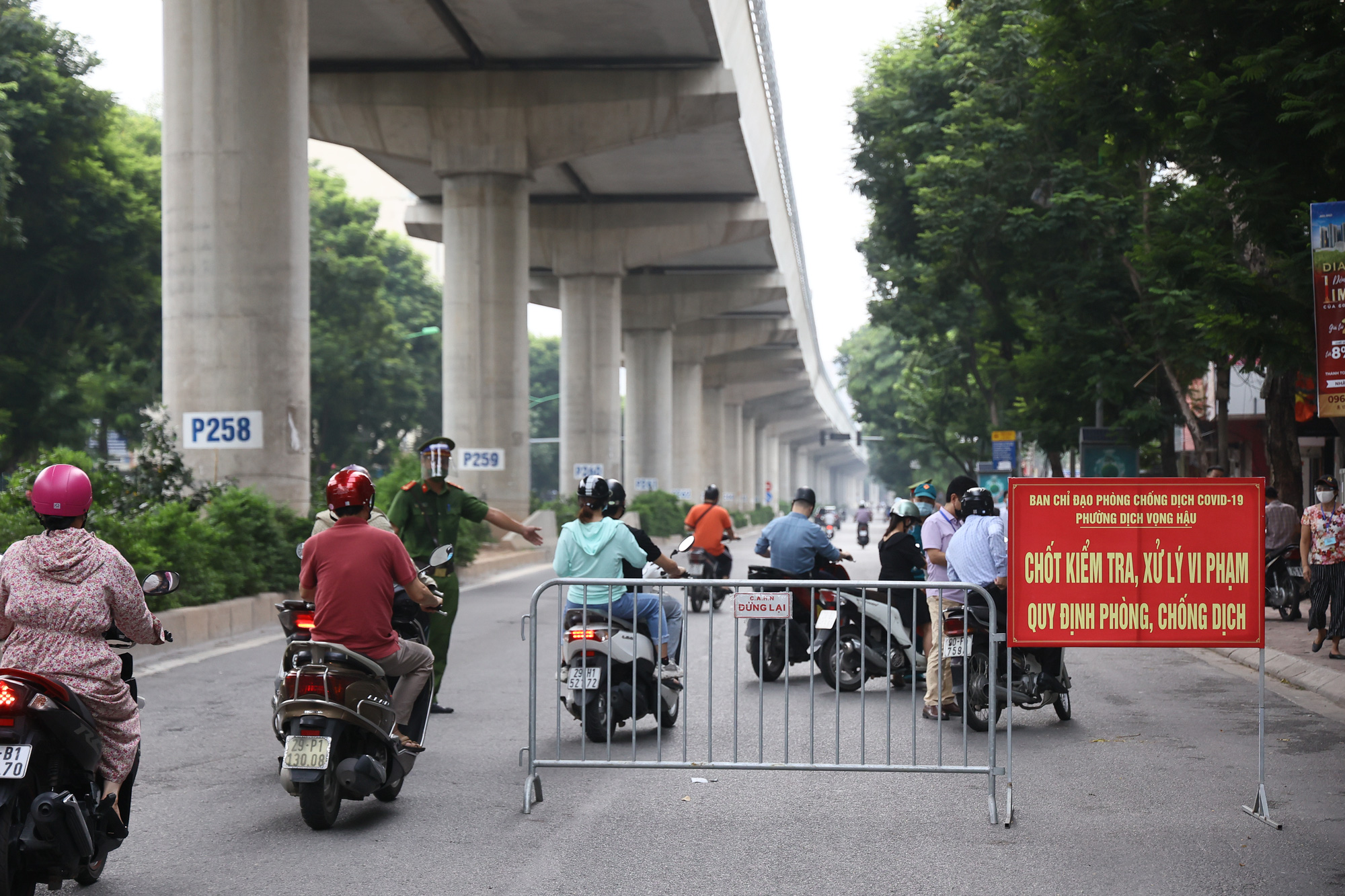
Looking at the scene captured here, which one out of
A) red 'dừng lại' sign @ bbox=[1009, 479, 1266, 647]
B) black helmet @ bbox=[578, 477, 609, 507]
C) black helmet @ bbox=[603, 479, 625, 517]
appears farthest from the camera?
black helmet @ bbox=[603, 479, 625, 517]

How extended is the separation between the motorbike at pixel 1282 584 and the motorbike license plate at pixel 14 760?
17.2 metres

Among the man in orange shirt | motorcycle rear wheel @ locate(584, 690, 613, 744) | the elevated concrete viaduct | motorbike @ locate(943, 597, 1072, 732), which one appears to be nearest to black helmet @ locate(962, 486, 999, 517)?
motorbike @ locate(943, 597, 1072, 732)

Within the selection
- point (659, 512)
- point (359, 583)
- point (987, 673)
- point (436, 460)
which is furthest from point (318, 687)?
point (659, 512)

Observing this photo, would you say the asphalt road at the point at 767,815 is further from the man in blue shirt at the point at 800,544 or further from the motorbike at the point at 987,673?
the man in blue shirt at the point at 800,544

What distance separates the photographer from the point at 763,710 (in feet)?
33.3

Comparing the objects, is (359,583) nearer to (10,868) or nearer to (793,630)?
(10,868)

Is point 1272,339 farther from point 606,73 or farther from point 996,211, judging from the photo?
point 606,73

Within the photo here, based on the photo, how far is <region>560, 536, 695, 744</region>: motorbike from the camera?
8828mm

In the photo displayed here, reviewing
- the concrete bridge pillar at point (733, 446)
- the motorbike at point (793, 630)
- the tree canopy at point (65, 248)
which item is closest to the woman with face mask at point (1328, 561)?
the motorbike at point (793, 630)

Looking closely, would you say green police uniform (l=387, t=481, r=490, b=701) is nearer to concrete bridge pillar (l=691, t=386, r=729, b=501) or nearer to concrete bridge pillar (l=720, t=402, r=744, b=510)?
concrete bridge pillar (l=691, t=386, r=729, b=501)

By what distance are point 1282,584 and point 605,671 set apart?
44.1ft

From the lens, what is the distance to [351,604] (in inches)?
272

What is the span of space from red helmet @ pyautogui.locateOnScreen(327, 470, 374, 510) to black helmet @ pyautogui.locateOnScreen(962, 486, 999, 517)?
172 inches

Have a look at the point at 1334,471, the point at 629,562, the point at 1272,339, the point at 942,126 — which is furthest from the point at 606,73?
the point at 629,562
